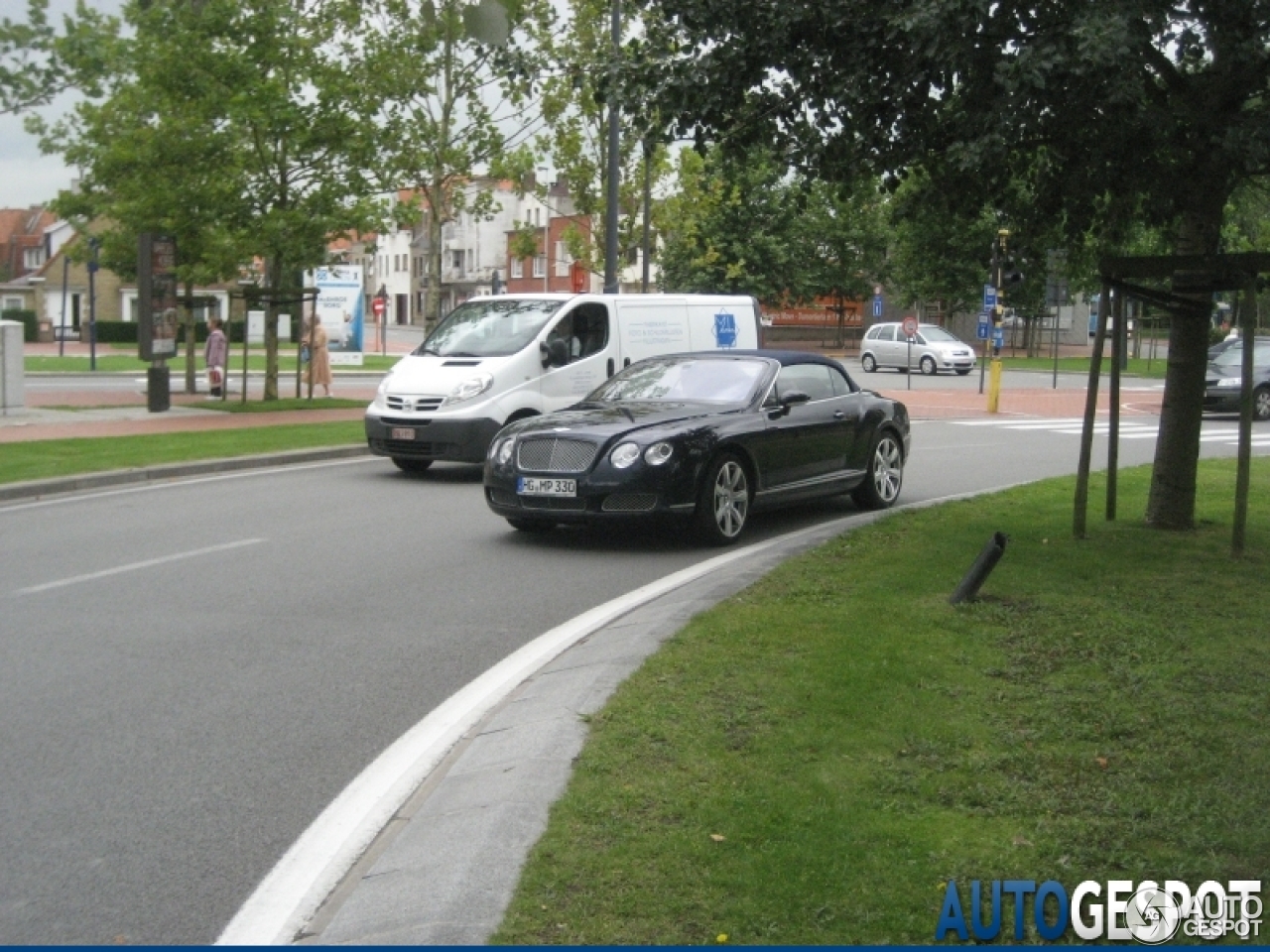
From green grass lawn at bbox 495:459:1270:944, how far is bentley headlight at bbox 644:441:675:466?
2.34 m

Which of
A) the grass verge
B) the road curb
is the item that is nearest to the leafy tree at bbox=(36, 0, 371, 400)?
the road curb

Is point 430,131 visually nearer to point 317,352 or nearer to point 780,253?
point 317,352

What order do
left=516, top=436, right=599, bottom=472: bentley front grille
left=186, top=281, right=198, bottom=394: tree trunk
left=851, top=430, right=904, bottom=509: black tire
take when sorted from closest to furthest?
1. left=516, top=436, right=599, bottom=472: bentley front grille
2. left=851, top=430, right=904, bottom=509: black tire
3. left=186, top=281, right=198, bottom=394: tree trunk

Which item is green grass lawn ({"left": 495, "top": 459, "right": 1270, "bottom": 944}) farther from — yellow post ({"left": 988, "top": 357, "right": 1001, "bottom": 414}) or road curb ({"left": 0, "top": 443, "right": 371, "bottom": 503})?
yellow post ({"left": 988, "top": 357, "right": 1001, "bottom": 414})

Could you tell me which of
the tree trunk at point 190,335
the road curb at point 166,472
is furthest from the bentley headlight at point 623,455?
the tree trunk at point 190,335

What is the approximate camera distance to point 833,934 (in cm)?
416

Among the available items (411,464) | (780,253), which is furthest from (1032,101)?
(780,253)

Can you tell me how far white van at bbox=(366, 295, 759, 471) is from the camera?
17.1 metres

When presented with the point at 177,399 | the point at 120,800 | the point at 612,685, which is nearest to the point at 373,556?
the point at 612,685

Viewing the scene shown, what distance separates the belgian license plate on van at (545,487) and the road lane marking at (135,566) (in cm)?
214

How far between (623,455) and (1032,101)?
391 centimetres

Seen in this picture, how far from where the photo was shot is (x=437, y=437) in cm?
1709

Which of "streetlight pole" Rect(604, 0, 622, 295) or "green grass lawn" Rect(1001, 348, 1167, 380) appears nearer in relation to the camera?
"streetlight pole" Rect(604, 0, 622, 295)

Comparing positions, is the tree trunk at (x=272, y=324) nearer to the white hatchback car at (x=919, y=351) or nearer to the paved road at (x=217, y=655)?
the paved road at (x=217, y=655)
